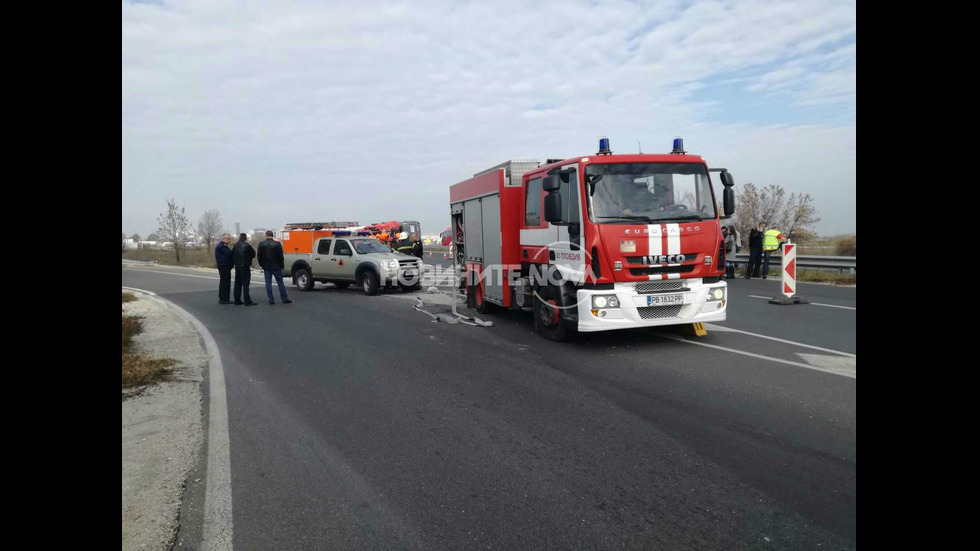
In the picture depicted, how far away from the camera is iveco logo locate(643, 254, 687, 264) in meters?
7.98

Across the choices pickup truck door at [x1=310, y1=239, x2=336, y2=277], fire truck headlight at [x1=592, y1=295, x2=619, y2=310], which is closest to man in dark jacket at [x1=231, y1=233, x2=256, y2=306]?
pickup truck door at [x1=310, y1=239, x2=336, y2=277]

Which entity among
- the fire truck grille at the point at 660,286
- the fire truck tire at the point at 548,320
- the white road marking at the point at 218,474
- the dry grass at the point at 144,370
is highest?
the fire truck grille at the point at 660,286

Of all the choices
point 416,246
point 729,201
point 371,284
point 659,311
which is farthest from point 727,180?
point 416,246

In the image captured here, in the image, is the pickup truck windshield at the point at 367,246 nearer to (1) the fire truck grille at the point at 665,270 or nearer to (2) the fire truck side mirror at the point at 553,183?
(2) the fire truck side mirror at the point at 553,183

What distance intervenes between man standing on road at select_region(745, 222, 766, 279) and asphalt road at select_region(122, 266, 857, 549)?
11.4m

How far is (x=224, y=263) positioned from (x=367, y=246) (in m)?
4.62

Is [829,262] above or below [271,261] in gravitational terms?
below

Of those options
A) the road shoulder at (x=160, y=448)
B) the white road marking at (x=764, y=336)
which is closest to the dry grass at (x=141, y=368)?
the road shoulder at (x=160, y=448)

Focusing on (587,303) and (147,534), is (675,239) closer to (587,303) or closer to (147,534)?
(587,303)

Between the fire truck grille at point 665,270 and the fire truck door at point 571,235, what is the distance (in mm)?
717

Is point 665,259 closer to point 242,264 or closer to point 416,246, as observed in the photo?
point 242,264

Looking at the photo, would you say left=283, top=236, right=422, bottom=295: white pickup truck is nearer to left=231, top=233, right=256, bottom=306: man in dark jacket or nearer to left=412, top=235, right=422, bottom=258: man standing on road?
left=231, top=233, right=256, bottom=306: man in dark jacket

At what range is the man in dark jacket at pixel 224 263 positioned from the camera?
1542cm

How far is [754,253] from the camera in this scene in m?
20.2
